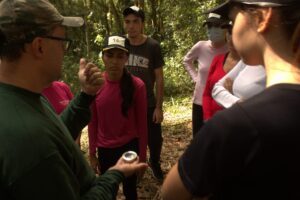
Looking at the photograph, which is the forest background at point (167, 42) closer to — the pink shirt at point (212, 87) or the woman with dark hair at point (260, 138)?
the pink shirt at point (212, 87)

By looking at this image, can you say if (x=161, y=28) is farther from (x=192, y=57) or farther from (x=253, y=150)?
(x=253, y=150)

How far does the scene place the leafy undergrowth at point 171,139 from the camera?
5.33 m

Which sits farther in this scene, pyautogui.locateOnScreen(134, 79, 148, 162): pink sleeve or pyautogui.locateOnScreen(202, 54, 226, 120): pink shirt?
pyautogui.locateOnScreen(134, 79, 148, 162): pink sleeve

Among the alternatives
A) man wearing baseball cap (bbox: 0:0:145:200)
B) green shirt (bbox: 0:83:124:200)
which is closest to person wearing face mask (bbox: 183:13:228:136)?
man wearing baseball cap (bbox: 0:0:145:200)

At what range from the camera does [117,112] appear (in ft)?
12.7

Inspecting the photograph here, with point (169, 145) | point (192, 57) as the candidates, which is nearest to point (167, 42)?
point (169, 145)

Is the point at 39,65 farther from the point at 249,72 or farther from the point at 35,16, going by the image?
the point at 249,72

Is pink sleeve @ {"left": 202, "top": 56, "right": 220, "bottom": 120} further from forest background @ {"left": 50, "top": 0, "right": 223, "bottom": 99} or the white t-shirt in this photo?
forest background @ {"left": 50, "top": 0, "right": 223, "bottom": 99}

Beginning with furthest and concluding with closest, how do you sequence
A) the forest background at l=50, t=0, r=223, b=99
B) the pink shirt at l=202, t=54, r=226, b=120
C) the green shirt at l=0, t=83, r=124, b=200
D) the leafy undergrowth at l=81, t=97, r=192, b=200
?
1. the forest background at l=50, t=0, r=223, b=99
2. the leafy undergrowth at l=81, t=97, r=192, b=200
3. the pink shirt at l=202, t=54, r=226, b=120
4. the green shirt at l=0, t=83, r=124, b=200

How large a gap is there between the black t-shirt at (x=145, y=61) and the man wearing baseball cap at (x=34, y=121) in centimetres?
297

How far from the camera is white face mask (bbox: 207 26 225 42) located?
4705 mm

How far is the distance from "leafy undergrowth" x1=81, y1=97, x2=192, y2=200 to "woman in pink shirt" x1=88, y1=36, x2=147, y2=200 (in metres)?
1.32

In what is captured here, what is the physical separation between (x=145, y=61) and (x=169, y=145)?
8.46ft

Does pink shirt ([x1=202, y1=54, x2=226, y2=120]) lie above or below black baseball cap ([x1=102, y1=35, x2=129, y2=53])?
below
